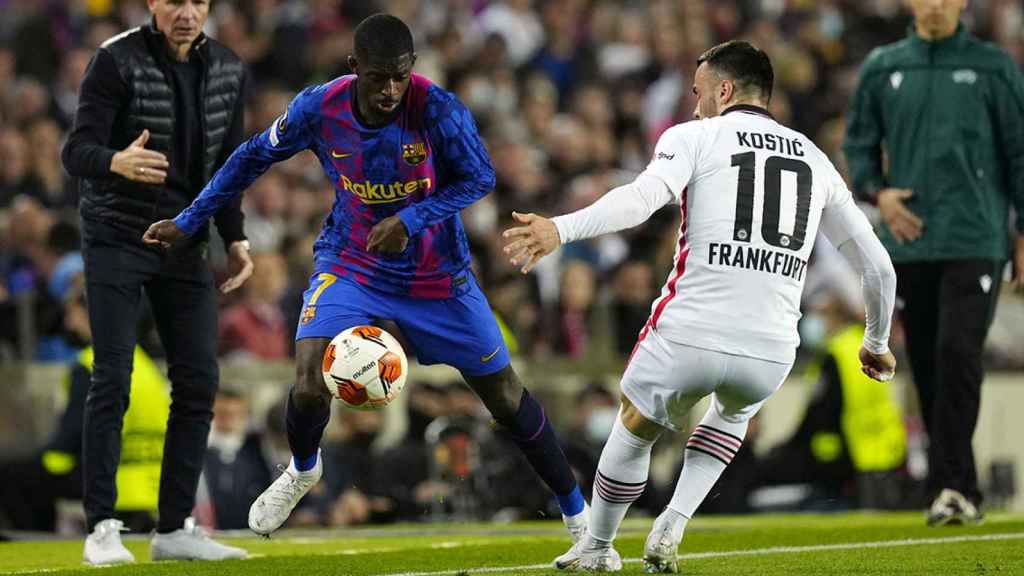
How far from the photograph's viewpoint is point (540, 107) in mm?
17406

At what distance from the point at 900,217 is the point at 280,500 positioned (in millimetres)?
3759

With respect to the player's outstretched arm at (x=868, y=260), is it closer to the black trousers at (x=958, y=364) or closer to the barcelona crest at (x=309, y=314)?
the barcelona crest at (x=309, y=314)

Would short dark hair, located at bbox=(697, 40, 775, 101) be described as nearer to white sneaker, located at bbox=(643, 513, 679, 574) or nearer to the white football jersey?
the white football jersey

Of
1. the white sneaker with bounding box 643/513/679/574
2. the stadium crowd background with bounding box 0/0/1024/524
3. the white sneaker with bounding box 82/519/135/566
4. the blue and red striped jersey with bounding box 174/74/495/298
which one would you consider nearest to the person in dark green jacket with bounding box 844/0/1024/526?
the white sneaker with bounding box 643/513/679/574

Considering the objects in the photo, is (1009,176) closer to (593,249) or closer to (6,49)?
(593,249)

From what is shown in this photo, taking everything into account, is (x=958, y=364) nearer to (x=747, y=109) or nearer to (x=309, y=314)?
(x=747, y=109)

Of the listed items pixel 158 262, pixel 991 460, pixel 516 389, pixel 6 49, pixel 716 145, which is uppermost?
pixel 6 49

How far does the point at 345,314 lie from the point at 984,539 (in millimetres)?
3117

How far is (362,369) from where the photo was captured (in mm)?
7016

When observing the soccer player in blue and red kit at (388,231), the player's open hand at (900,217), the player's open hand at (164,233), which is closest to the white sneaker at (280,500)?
the soccer player in blue and red kit at (388,231)

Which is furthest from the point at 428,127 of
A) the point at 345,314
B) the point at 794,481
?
the point at 794,481

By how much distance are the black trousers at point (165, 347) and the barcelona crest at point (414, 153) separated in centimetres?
137

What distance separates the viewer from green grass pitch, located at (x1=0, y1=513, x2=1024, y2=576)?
7.12m

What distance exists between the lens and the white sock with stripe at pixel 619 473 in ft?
21.8
